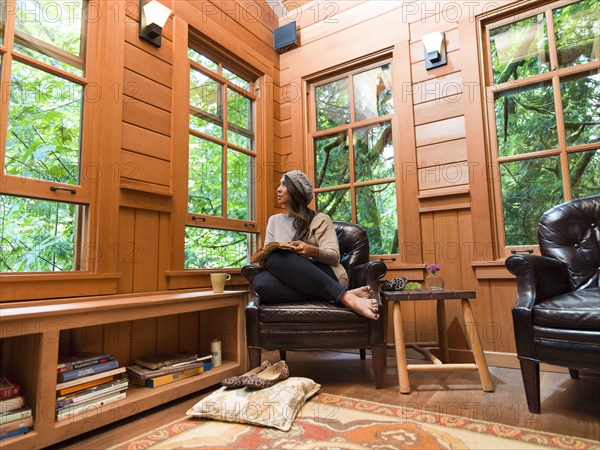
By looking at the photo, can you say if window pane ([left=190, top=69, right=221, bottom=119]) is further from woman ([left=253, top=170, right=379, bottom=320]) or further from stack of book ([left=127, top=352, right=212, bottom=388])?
stack of book ([left=127, top=352, right=212, bottom=388])

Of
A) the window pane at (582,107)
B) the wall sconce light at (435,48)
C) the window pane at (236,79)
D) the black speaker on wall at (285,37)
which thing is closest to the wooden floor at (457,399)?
the window pane at (582,107)

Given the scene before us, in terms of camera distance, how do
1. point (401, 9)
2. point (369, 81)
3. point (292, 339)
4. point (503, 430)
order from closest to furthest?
point (503, 430)
point (292, 339)
point (401, 9)
point (369, 81)

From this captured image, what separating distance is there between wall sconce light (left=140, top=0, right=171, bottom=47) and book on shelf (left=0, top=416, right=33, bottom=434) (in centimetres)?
187

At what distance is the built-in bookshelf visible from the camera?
1222mm

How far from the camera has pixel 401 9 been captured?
2689 millimetres

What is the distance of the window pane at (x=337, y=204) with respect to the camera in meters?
2.84

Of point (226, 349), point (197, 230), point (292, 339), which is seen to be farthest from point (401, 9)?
point (226, 349)

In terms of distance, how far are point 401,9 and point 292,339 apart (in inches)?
91.1

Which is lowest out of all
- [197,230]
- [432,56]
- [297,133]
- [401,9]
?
[197,230]

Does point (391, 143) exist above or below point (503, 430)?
above

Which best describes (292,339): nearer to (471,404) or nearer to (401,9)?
(471,404)

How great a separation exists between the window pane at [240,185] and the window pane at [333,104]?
651mm

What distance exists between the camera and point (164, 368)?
172 cm

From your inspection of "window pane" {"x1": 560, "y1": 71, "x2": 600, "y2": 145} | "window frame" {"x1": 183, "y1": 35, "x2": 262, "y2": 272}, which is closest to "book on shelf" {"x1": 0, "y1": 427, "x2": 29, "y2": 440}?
"window frame" {"x1": 183, "y1": 35, "x2": 262, "y2": 272}
